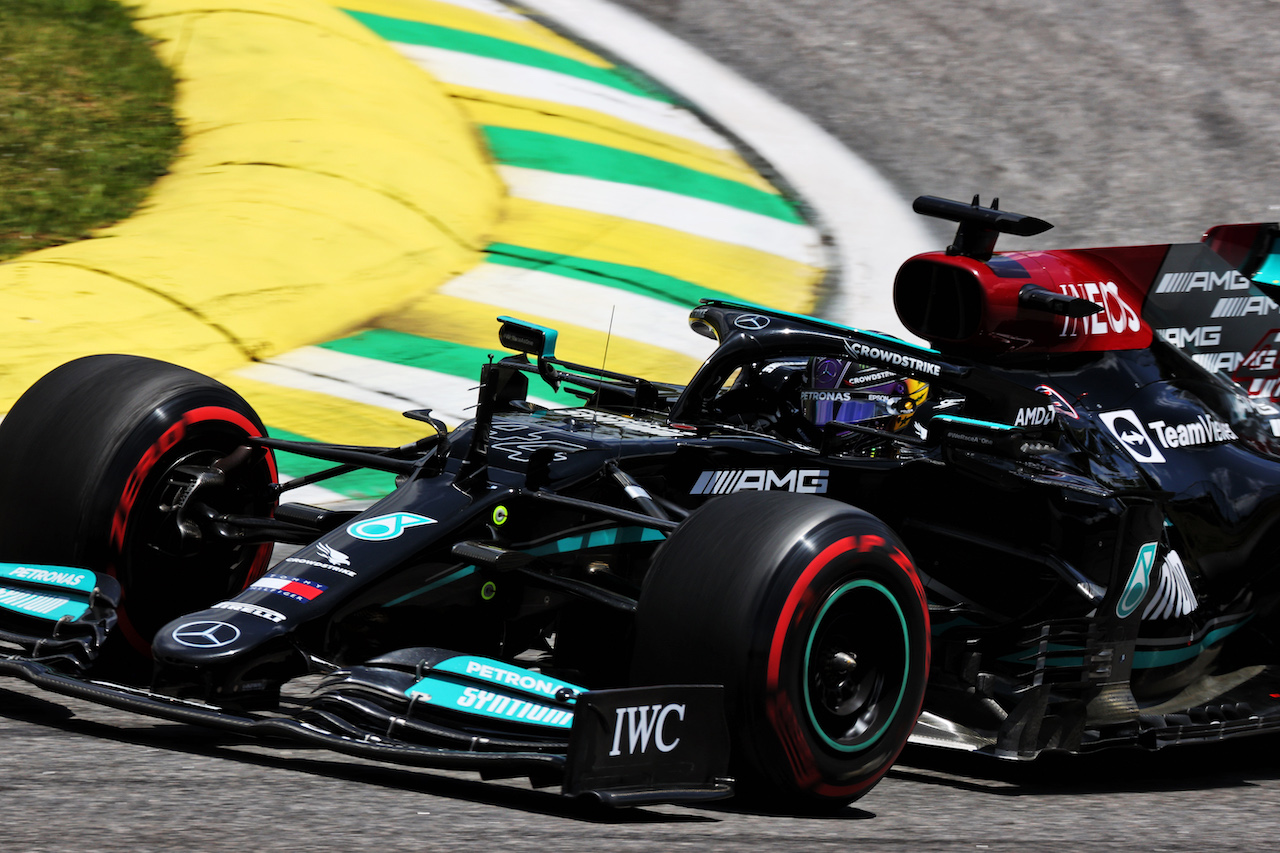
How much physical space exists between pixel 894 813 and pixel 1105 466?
1764 millimetres

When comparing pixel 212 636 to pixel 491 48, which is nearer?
pixel 212 636

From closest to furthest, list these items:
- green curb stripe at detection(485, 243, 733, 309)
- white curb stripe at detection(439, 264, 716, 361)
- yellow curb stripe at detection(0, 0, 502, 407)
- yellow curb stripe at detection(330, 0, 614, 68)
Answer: yellow curb stripe at detection(0, 0, 502, 407) → white curb stripe at detection(439, 264, 716, 361) → green curb stripe at detection(485, 243, 733, 309) → yellow curb stripe at detection(330, 0, 614, 68)

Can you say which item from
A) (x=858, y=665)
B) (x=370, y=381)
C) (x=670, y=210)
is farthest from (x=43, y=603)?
(x=670, y=210)

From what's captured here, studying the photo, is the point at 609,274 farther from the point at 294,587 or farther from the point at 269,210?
the point at 294,587

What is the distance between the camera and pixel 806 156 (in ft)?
44.8

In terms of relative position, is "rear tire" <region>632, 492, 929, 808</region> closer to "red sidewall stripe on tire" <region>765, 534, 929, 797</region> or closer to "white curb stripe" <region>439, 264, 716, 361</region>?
"red sidewall stripe on tire" <region>765, 534, 929, 797</region>

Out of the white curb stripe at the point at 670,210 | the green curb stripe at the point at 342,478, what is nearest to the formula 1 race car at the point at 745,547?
the green curb stripe at the point at 342,478

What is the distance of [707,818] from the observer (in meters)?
4.06

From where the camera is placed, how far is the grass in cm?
1114

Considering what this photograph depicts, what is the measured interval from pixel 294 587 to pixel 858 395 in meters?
2.26

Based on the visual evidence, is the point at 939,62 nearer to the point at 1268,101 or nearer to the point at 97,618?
the point at 1268,101

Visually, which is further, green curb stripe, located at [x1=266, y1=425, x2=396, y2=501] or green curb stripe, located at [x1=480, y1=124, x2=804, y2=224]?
green curb stripe, located at [x1=480, y1=124, x2=804, y2=224]

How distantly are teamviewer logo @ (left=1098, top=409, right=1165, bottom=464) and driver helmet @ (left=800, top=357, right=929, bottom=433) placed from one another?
65cm

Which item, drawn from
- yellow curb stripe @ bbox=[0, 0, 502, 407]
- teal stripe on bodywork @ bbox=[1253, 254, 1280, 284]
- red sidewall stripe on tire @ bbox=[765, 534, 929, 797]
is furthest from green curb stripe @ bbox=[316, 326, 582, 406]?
red sidewall stripe on tire @ bbox=[765, 534, 929, 797]
